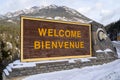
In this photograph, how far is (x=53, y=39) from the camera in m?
14.0

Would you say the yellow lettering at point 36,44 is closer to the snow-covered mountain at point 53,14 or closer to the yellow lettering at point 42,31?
the yellow lettering at point 42,31

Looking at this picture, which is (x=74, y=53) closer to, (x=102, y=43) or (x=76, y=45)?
(x=76, y=45)

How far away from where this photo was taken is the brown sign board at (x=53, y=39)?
12883mm

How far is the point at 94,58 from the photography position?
1544 centimetres

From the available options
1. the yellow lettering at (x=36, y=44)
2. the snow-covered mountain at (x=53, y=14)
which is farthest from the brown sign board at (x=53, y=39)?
the snow-covered mountain at (x=53, y=14)

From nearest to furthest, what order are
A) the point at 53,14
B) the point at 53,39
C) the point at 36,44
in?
the point at 36,44
the point at 53,39
the point at 53,14

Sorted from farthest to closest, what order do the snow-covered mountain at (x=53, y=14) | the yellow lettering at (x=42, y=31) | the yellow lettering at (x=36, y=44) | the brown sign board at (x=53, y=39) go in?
the snow-covered mountain at (x=53, y=14) → the yellow lettering at (x=42, y=31) → the yellow lettering at (x=36, y=44) → the brown sign board at (x=53, y=39)

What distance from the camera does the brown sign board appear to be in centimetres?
1288

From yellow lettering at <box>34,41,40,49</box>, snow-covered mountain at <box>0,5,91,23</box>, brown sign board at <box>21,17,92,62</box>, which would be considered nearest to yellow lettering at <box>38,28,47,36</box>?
brown sign board at <box>21,17,92,62</box>

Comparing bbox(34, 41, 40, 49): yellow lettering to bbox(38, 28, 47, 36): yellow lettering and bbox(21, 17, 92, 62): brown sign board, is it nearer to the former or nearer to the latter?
bbox(21, 17, 92, 62): brown sign board

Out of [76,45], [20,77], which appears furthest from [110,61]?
[20,77]

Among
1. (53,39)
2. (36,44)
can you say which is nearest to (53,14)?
(53,39)

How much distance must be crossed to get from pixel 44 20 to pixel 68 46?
2.35m

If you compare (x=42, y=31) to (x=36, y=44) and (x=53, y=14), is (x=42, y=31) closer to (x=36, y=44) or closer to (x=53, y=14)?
(x=36, y=44)
